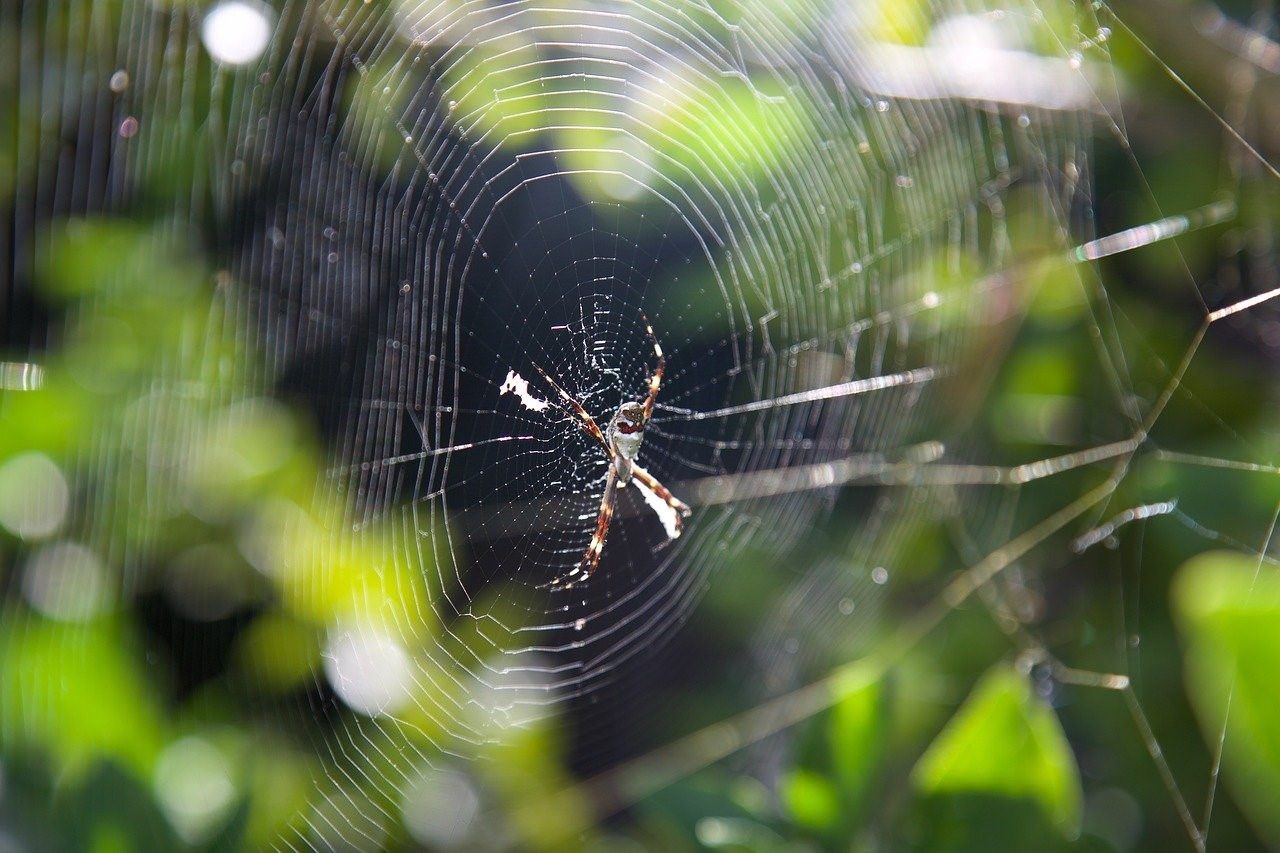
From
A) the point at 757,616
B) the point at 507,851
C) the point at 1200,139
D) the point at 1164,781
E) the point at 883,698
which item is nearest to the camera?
the point at 883,698

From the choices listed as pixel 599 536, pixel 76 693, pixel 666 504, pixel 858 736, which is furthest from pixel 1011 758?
pixel 76 693

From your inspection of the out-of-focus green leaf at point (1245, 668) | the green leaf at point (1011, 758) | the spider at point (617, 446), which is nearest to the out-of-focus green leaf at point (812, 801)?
the green leaf at point (1011, 758)

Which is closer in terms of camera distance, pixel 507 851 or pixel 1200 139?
pixel 507 851

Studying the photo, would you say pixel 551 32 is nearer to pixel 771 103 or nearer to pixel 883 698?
pixel 771 103

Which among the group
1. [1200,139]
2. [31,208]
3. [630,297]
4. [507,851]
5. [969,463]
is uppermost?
[1200,139]

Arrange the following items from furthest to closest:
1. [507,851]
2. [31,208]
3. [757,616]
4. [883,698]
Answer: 1. [757,616]
2. [31,208]
3. [507,851]
4. [883,698]

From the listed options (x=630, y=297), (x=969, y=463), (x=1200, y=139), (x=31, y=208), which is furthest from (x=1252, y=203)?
(x=31, y=208)

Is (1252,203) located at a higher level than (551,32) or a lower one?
lower
